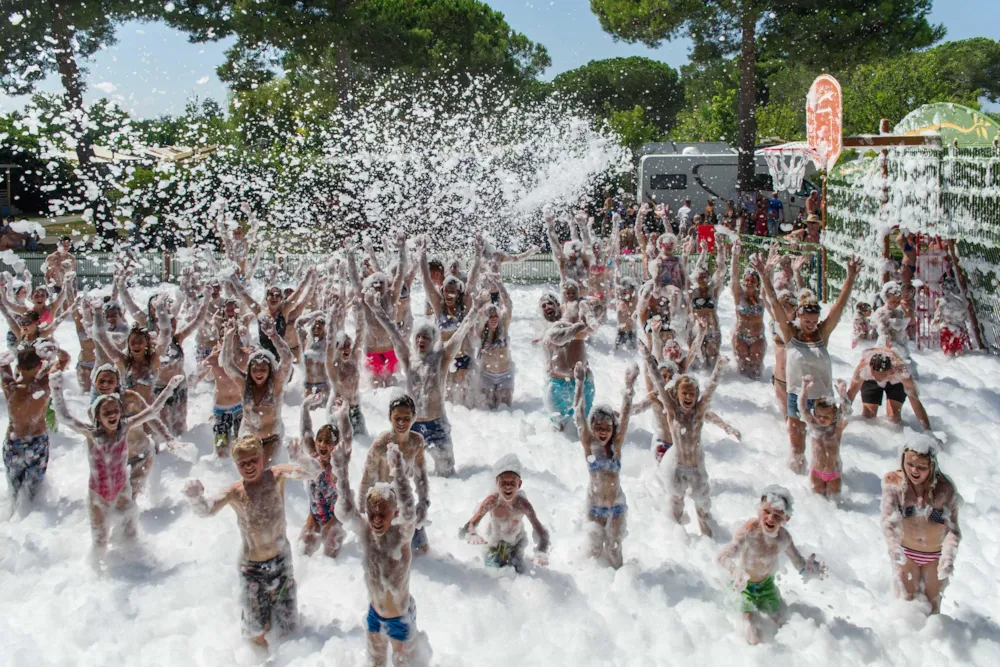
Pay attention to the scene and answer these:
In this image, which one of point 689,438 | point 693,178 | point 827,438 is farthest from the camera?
point 693,178

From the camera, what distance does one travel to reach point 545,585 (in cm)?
529

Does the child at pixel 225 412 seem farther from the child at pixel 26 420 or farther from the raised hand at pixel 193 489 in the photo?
the raised hand at pixel 193 489

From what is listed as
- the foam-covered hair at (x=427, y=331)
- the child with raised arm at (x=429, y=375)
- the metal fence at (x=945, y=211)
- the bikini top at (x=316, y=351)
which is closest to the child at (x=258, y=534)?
the child with raised arm at (x=429, y=375)

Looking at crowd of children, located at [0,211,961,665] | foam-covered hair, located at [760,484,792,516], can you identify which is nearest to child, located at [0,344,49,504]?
crowd of children, located at [0,211,961,665]

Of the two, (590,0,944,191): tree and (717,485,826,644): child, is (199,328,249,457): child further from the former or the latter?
(590,0,944,191): tree

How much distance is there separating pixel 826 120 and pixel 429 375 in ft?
31.3

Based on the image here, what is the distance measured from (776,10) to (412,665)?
20.4 m

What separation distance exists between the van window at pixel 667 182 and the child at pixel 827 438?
1842cm

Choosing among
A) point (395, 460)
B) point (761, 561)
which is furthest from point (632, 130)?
point (395, 460)

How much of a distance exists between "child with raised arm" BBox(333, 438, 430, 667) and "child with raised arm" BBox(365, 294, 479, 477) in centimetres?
224

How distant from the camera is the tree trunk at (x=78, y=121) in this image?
21469mm

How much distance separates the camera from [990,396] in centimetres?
912

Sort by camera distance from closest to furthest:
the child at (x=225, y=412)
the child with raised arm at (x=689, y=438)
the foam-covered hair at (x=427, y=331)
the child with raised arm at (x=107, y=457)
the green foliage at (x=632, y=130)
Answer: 1. the child with raised arm at (x=107, y=457)
2. the child with raised arm at (x=689, y=438)
3. the foam-covered hair at (x=427, y=331)
4. the child at (x=225, y=412)
5. the green foliage at (x=632, y=130)

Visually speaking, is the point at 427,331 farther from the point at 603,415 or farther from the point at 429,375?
the point at 603,415
